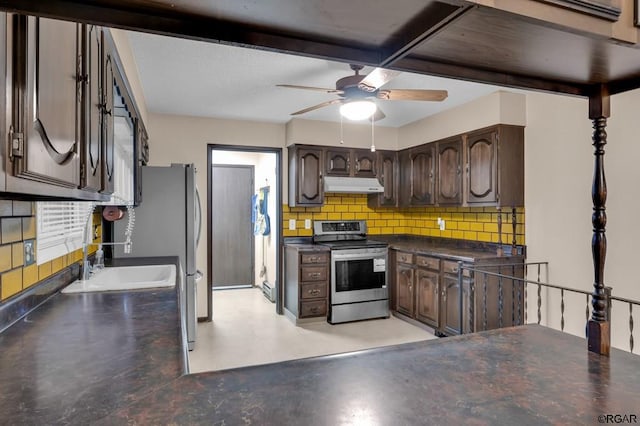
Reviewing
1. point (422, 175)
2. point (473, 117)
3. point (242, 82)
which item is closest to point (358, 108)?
point (242, 82)

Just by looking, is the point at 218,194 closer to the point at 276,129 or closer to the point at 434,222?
the point at 276,129

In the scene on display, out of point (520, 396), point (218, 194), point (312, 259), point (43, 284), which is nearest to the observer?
point (520, 396)

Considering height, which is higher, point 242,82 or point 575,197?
point 242,82

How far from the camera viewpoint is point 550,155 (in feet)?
11.2

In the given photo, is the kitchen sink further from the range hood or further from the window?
the range hood

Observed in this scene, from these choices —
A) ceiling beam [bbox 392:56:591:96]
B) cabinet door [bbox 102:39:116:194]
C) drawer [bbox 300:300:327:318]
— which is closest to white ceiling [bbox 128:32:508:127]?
cabinet door [bbox 102:39:116:194]

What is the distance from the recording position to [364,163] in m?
4.91

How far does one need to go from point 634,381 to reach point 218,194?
5967mm

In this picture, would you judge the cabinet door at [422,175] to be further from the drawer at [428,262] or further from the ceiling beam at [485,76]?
the ceiling beam at [485,76]

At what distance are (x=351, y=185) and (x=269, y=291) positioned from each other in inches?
82.3

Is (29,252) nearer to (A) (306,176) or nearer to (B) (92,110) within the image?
(B) (92,110)

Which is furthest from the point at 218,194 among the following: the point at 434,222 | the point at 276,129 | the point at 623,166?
the point at 623,166

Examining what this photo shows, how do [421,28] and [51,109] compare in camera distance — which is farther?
[51,109]

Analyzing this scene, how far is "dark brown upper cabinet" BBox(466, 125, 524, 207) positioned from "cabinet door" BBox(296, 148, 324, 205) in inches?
72.9
